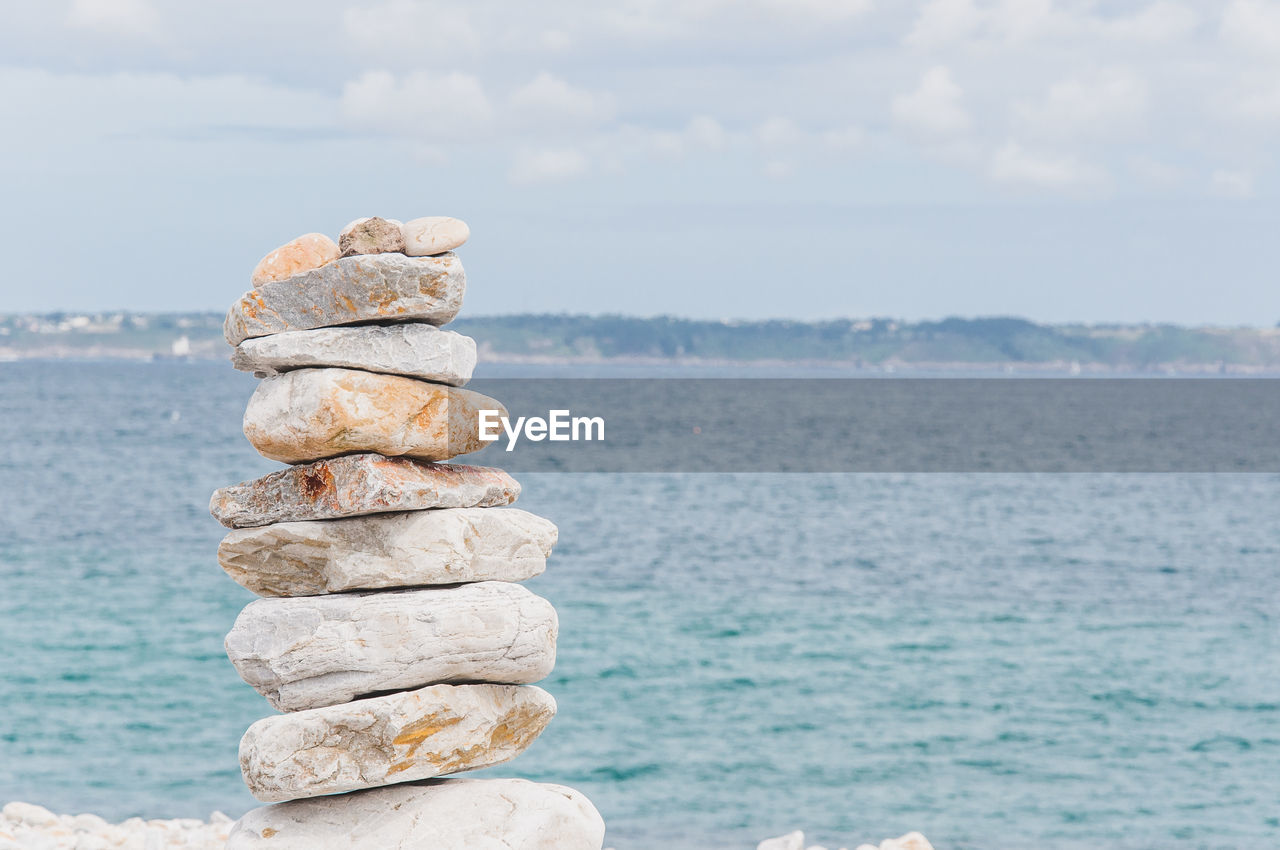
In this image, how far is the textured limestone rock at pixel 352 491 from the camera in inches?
287

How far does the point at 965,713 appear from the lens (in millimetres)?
19312

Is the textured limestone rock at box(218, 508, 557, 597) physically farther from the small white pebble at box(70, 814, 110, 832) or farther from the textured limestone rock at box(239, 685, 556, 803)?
the small white pebble at box(70, 814, 110, 832)

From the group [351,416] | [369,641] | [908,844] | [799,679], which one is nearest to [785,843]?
[908,844]

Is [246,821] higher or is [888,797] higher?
[246,821]

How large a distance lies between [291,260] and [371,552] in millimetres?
1715

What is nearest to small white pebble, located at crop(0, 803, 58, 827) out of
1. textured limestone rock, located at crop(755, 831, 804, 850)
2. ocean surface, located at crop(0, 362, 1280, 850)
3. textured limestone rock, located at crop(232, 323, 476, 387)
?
ocean surface, located at crop(0, 362, 1280, 850)

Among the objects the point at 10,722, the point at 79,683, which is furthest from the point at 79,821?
the point at 79,683

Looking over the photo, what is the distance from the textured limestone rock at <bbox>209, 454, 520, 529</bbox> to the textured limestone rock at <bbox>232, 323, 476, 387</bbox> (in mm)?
531

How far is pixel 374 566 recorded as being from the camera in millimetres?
7469

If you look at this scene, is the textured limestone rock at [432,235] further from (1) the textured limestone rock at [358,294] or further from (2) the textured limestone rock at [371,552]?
(2) the textured limestone rock at [371,552]

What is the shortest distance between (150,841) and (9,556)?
74.7 ft

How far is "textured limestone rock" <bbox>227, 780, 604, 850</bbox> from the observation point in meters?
7.51

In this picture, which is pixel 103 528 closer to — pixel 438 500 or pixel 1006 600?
pixel 1006 600

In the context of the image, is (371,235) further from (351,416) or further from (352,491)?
(352,491)
